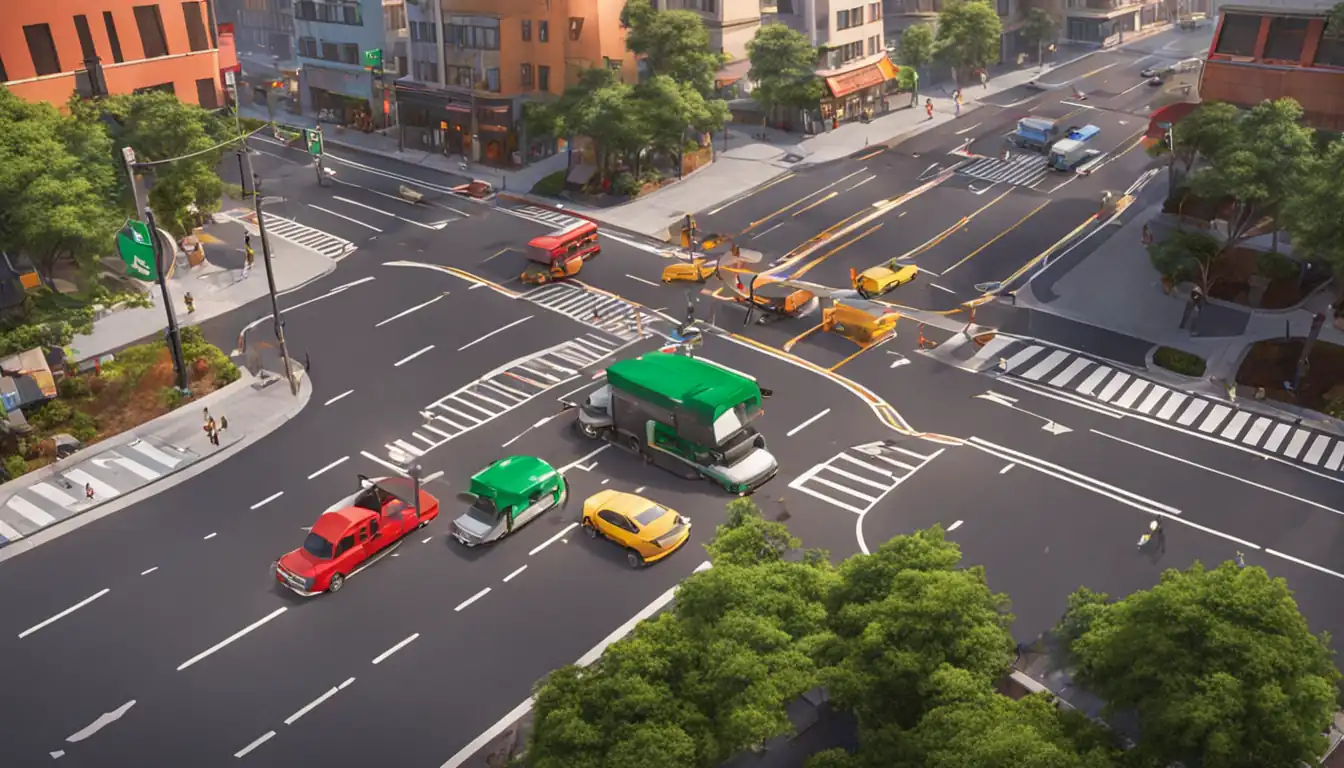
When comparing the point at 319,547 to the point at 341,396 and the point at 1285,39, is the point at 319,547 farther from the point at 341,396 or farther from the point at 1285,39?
the point at 1285,39

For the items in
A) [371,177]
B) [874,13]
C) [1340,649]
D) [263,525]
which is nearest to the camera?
[1340,649]

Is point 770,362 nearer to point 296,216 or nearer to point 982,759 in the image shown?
point 982,759

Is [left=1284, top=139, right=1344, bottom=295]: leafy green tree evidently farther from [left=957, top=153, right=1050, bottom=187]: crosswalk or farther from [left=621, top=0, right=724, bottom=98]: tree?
[left=621, top=0, right=724, bottom=98]: tree

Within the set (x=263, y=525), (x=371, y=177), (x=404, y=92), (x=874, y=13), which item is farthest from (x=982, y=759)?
(x=874, y=13)

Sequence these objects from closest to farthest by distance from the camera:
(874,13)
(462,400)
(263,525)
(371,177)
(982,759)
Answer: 1. (982,759)
2. (263,525)
3. (462,400)
4. (371,177)
5. (874,13)

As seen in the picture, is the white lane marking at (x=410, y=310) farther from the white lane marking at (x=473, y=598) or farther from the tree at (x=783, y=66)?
the tree at (x=783, y=66)

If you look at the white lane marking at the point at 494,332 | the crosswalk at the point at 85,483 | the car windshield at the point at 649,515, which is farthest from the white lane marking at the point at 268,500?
the car windshield at the point at 649,515

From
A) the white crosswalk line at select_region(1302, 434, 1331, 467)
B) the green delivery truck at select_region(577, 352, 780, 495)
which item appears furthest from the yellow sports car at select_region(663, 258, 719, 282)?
the white crosswalk line at select_region(1302, 434, 1331, 467)
